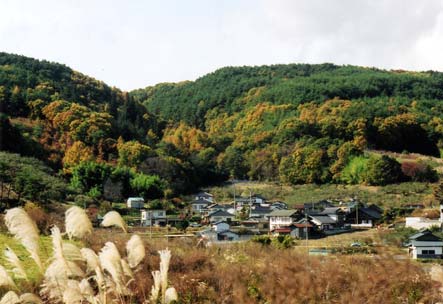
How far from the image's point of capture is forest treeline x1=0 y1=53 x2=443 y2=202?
32.3 m

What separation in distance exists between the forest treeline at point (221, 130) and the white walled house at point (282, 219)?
703 cm

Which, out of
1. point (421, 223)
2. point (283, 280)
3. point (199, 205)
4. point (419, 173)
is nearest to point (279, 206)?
point (199, 205)

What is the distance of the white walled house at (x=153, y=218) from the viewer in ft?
71.6

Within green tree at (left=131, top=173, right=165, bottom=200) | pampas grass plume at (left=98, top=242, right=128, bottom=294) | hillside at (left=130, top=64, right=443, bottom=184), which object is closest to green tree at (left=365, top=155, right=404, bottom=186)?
hillside at (left=130, top=64, right=443, bottom=184)

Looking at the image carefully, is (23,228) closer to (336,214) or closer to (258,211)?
(336,214)

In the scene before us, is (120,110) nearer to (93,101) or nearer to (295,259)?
(93,101)

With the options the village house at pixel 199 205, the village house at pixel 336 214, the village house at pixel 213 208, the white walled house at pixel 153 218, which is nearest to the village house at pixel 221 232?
the white walled house at pixel 153 218

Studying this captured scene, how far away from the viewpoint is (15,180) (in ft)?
48.6

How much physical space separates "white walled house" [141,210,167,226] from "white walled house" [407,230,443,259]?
9.19 meters

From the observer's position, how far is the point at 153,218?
2253 centimetres

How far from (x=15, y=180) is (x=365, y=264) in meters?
10.7

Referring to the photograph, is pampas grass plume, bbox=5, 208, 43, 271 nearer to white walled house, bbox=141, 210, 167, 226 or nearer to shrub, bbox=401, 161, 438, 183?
white walled house, bbox=141, 210, 167, 226

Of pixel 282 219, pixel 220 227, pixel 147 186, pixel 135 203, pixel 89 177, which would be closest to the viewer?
pixel 220 227

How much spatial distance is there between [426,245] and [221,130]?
→ 140ft
